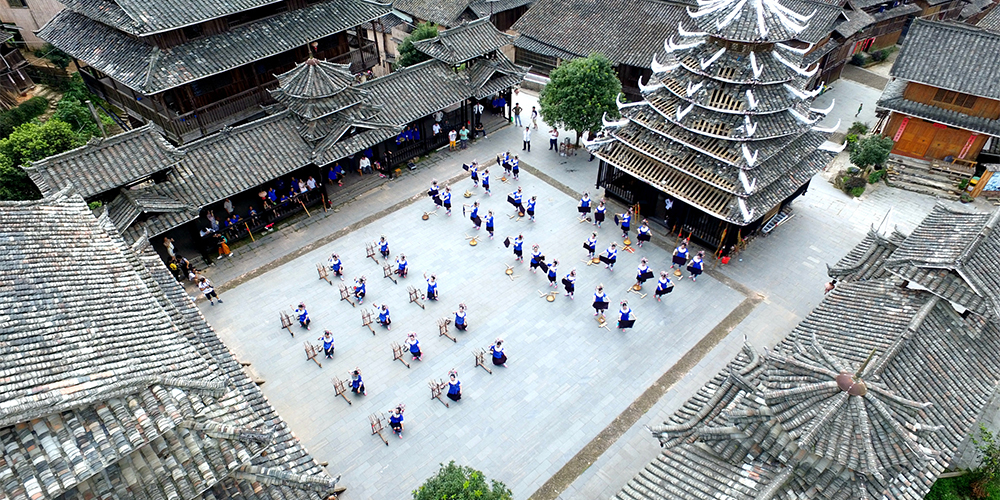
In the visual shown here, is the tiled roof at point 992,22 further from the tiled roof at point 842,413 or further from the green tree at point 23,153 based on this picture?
the green tree at point 23,153

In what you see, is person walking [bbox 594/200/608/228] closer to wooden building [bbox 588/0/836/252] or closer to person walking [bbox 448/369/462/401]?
wooden building [bbox 588/0/836/252]

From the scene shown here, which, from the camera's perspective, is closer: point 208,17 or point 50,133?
point 50,133

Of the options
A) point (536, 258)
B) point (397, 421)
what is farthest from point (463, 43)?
point (397, 421)

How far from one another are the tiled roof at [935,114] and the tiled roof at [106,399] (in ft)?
132

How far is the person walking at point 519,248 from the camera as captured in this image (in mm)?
29484

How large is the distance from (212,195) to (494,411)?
1852 centimetres

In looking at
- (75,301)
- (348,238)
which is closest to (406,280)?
(348,238)

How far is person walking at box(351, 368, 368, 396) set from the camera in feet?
74.1

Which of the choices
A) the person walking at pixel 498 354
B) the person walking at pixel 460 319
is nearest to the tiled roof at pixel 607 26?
the person walking at pixel 460 319

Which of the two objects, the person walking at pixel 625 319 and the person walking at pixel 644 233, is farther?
the person walking at pixel 644 233

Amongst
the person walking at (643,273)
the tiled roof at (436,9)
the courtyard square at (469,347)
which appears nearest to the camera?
the courtyard square at (469,347)

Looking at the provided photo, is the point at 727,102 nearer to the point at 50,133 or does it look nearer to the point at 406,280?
the point at 406,280

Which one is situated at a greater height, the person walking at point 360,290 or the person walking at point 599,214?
the person walking at point 599,214

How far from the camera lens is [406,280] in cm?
2916
